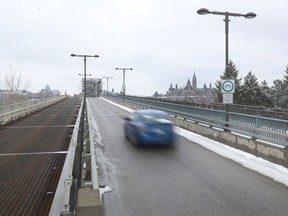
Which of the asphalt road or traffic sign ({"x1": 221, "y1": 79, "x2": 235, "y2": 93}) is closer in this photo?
the asphalt road

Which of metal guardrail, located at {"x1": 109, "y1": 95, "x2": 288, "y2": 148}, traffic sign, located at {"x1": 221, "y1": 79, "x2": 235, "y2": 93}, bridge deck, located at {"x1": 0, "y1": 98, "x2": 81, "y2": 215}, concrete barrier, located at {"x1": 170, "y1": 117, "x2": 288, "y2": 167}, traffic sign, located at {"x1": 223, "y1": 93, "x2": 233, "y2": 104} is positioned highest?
traffic sign, located at {"x1": 221, "y1": 79, "x2": 235, "y2": 93}

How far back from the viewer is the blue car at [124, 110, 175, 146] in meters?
13.7

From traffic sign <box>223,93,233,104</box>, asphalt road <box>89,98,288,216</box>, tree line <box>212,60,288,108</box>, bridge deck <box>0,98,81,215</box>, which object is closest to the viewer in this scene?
asphalt road <box>89,98,288,216</box>

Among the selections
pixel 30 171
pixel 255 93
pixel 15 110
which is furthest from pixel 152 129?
pixel 255 93

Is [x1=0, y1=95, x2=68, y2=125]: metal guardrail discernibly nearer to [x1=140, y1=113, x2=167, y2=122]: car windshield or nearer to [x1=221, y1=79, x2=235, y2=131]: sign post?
[x1=140, y1=113, x2=167, y2=122]: car windshield

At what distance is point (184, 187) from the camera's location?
8.13 metres

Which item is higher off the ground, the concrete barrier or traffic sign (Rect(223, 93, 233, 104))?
traffic sign (Rect(223, 93, 233, 104))

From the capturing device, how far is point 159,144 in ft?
47.3

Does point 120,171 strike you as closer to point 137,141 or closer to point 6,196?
point 6,196

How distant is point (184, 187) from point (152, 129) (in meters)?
5.77

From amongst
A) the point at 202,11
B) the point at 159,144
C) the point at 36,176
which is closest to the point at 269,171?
the point at 159,144

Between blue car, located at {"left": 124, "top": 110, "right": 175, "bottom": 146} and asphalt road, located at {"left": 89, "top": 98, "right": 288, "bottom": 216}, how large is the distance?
116 centimetres

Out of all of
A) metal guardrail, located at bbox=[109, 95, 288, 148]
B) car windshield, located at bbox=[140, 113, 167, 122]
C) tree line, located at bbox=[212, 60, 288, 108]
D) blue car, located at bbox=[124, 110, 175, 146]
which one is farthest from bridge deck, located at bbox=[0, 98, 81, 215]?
tree line, located at bbox=[212, 60, 288, 108]

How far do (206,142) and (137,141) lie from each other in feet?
10.9
